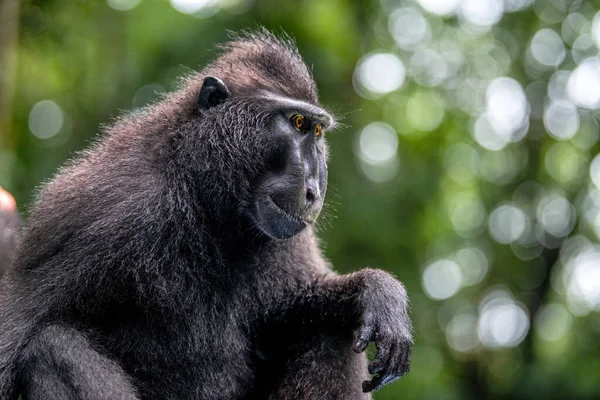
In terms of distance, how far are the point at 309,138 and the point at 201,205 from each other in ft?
2.92

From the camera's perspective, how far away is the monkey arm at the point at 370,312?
17.5 feet

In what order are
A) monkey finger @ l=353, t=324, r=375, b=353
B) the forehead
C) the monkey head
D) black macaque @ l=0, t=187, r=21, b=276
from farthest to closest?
black macaque @ l=0, t=187, r=21, b=276 → the forehead → the monkey head → monkey finger @ l=353, t=324, r=375, b=353

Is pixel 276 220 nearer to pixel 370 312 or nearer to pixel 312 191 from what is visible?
pixel 312 191

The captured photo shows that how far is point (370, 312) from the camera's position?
5480mm

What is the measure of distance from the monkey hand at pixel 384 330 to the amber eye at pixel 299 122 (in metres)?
1.19

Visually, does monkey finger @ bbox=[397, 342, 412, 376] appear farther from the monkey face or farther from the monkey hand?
the monkey face

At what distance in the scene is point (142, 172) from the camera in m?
5.47

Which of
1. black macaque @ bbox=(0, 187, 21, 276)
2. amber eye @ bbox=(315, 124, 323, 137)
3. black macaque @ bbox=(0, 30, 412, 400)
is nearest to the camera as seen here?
black macaque @ bbox=(0, 30, 412, 400)

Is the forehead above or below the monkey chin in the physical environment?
above

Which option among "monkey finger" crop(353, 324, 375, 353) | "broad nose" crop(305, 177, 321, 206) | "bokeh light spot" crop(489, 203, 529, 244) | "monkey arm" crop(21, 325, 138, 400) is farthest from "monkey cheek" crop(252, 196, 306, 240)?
"bokeh light spot" crop(489, 203, 529, 244)

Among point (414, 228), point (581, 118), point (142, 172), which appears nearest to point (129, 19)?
point (414, 228)

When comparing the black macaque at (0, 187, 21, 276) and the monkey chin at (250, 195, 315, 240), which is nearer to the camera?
the monkey chin at (250, 195, 315, 240)

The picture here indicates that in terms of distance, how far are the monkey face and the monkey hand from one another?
713 mm

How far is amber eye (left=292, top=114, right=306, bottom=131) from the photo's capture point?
5.63 metres
